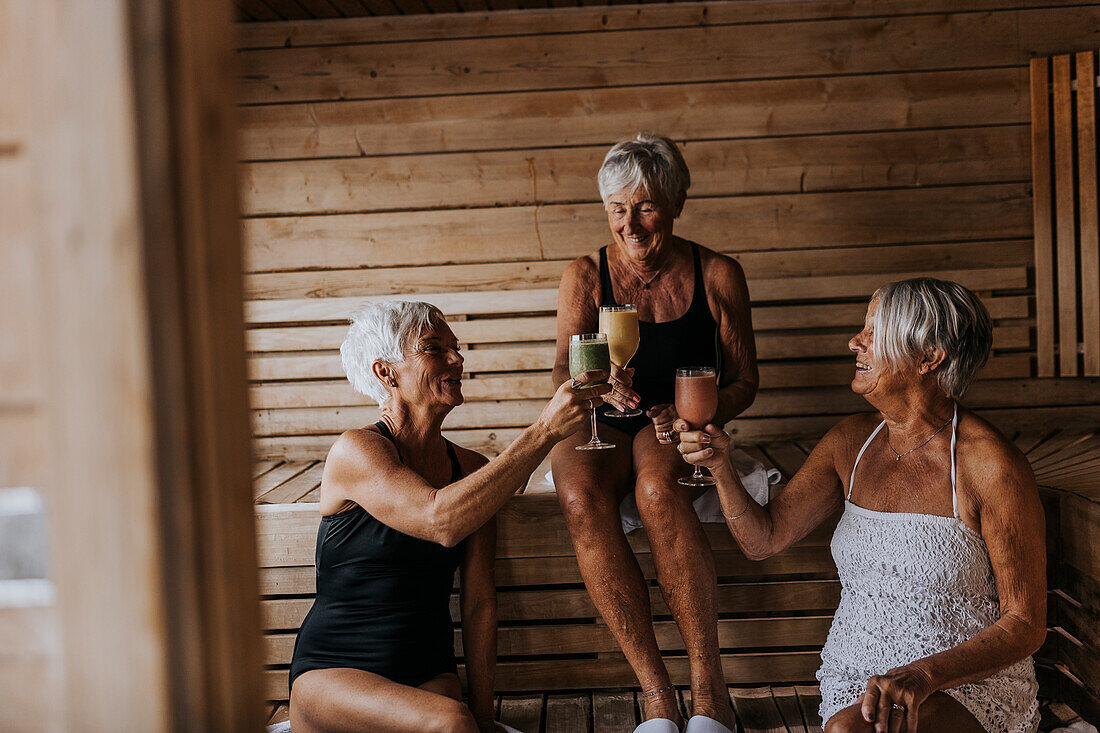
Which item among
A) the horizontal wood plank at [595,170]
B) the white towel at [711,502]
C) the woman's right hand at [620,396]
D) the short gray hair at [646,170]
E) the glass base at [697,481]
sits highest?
the horizontal wood plank at [595,170]

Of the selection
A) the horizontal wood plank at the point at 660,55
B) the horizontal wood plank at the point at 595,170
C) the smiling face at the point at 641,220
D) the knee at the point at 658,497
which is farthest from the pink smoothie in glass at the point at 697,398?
the horizontal wood plank at the point at 660,55

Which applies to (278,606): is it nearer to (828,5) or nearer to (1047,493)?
(1047,493)

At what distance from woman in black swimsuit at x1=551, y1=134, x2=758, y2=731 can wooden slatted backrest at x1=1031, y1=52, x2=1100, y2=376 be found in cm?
151

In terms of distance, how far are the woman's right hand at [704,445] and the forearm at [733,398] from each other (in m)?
0.45

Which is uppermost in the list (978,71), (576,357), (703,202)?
(978,71)

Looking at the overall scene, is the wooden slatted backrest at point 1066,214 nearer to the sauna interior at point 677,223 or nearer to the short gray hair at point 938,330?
the sauna interior at point 677,223

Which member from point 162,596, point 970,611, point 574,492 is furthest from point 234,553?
point 970,611

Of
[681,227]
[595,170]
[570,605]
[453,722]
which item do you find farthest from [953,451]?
[595,170]

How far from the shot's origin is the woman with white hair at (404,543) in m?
2.19

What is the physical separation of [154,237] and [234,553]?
323 millimetres

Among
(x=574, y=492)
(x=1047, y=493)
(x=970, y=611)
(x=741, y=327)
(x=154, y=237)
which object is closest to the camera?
(x=154, y=237)

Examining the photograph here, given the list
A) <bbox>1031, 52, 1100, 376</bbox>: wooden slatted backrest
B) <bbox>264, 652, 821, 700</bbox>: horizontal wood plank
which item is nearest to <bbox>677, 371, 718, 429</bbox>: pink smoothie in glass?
<bbox>264, 652, 821, 700</bbox>: horizontal wood plank

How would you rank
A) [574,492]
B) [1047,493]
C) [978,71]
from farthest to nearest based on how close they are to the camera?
[978,71] < [1047,493] < [574,492]

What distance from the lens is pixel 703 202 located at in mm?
3752
